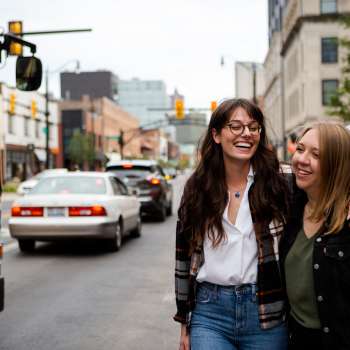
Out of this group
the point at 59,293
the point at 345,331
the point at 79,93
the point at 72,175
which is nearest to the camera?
the point at 345,331

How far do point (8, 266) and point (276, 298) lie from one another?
7.98m

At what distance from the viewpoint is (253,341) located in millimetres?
2766

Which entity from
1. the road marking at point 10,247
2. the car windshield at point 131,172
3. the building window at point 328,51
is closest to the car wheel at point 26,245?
the road marking at point 10,247

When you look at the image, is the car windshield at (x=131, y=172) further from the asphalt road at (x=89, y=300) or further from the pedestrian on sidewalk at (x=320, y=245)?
the pedestrian on sidewalk at (x=320, y=245)

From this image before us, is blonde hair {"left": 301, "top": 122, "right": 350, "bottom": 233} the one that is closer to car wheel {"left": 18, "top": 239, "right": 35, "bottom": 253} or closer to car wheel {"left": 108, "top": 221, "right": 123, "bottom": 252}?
car wheel {"left": 108, "top": 221, "right": 123, "bottom": 252}

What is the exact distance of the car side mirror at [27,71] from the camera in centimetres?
648

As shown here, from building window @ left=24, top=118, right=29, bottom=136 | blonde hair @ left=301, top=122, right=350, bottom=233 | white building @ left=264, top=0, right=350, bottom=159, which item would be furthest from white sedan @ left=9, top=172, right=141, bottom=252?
building window @ left=24, top=118, right=29, bottom=136

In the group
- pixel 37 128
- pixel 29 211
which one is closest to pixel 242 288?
pixel 29 211

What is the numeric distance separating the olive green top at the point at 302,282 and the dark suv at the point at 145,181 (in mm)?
14814

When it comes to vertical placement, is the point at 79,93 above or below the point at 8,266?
above

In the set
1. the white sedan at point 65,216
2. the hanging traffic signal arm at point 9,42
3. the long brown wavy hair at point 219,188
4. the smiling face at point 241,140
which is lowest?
the white sedan at point 65,216

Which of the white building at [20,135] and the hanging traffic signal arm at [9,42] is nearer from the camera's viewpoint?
the hanging traffic signal arm at [9,42]

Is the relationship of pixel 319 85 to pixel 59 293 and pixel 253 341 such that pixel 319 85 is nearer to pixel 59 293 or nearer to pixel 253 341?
pixel 59 293

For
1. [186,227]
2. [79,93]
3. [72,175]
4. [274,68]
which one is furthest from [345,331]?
[79,93]
